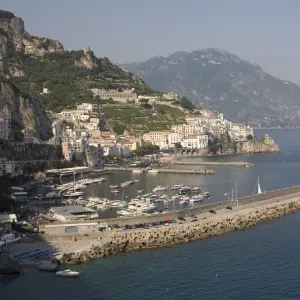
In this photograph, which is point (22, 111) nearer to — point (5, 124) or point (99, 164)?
point (5, 124)

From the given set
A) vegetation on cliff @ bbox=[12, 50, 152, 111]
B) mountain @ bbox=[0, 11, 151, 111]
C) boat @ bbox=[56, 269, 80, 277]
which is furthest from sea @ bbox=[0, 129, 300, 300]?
mountain @ bbox=[0, 11, 151, 111]

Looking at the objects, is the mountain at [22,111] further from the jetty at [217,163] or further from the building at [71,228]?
the building at [71,228]

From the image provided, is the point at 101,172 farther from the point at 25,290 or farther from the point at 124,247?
the point at 25,290

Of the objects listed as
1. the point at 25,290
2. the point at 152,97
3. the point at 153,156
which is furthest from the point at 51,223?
the point at 152,97

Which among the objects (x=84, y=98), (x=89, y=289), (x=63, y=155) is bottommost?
(x=89, y=289)

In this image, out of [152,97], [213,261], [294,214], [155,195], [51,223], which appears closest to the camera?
[213,261]

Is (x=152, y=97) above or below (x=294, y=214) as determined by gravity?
above

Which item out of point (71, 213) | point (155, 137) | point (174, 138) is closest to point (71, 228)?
point (71, 213)
